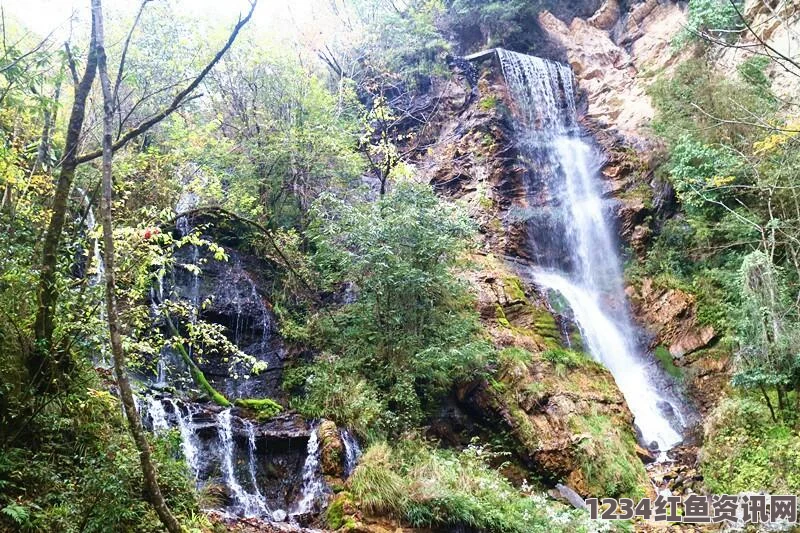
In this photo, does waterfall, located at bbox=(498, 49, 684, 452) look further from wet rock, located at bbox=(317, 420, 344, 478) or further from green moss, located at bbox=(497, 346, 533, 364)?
wet rock, located at bbox=(317, 420, 344, 478)

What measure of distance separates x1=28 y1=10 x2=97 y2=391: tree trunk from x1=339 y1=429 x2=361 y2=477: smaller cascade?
4536 mm

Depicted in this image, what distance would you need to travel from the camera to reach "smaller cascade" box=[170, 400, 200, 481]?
7789mm

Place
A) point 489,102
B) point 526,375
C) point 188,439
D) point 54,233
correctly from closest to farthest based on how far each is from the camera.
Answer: point 54,233
point 188,439
point 526,375
point 489,102

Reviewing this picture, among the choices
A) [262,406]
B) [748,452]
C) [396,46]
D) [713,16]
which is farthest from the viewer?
[396,46]

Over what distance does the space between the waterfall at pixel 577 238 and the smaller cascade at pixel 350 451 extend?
268 inches

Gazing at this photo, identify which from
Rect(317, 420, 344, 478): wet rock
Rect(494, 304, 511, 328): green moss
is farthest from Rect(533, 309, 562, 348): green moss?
Rect(317, 420, 344, 478): wet rock

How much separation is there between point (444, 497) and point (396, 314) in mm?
3927

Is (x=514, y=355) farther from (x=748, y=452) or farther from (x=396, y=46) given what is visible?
(x=396, y=46)

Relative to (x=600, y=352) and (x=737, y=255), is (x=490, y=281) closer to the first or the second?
(x=600, y=352)

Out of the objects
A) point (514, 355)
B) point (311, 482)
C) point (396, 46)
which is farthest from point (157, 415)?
point (396, 46)

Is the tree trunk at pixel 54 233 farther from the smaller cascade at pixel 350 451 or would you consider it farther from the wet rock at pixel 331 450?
the smaller cascade at pixel 350 451

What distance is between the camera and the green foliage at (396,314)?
9.47 m

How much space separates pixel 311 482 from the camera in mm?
7910

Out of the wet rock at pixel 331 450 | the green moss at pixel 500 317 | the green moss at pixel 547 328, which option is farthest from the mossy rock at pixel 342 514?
the green moss at pixel 547 328
